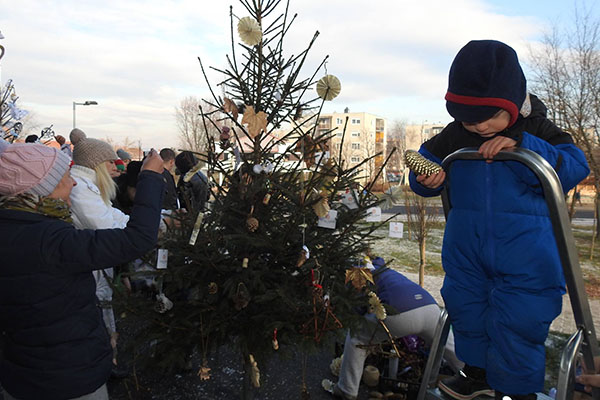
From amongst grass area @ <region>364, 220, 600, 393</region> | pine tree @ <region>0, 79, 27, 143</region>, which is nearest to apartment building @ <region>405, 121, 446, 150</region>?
grass area @ <region>364, 220, 600, 393</region>

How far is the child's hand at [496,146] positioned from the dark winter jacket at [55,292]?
146 cm

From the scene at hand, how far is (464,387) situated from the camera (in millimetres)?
1848

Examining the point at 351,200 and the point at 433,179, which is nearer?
the point at 433,179

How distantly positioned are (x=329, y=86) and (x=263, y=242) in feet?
3.32

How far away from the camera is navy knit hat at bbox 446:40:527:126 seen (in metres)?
1.54

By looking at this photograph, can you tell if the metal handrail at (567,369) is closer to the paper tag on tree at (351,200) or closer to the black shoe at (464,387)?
the black shoe at (464,387)

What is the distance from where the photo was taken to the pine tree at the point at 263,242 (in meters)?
2.20

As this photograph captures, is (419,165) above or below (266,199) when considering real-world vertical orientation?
above

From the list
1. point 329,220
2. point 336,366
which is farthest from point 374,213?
point 336,366

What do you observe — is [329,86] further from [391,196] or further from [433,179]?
[433,179]

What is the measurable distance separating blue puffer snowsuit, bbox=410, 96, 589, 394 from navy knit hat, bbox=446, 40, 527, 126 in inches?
8.3

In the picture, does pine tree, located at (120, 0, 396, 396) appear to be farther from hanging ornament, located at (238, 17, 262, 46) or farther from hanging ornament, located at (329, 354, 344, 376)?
hanging ornament, located at (329, 354, 344, 376)

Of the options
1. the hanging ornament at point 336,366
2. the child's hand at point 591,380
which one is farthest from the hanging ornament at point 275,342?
the hanging ornament at point 336,366

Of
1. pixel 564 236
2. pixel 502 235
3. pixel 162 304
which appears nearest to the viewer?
pixel 564 236
